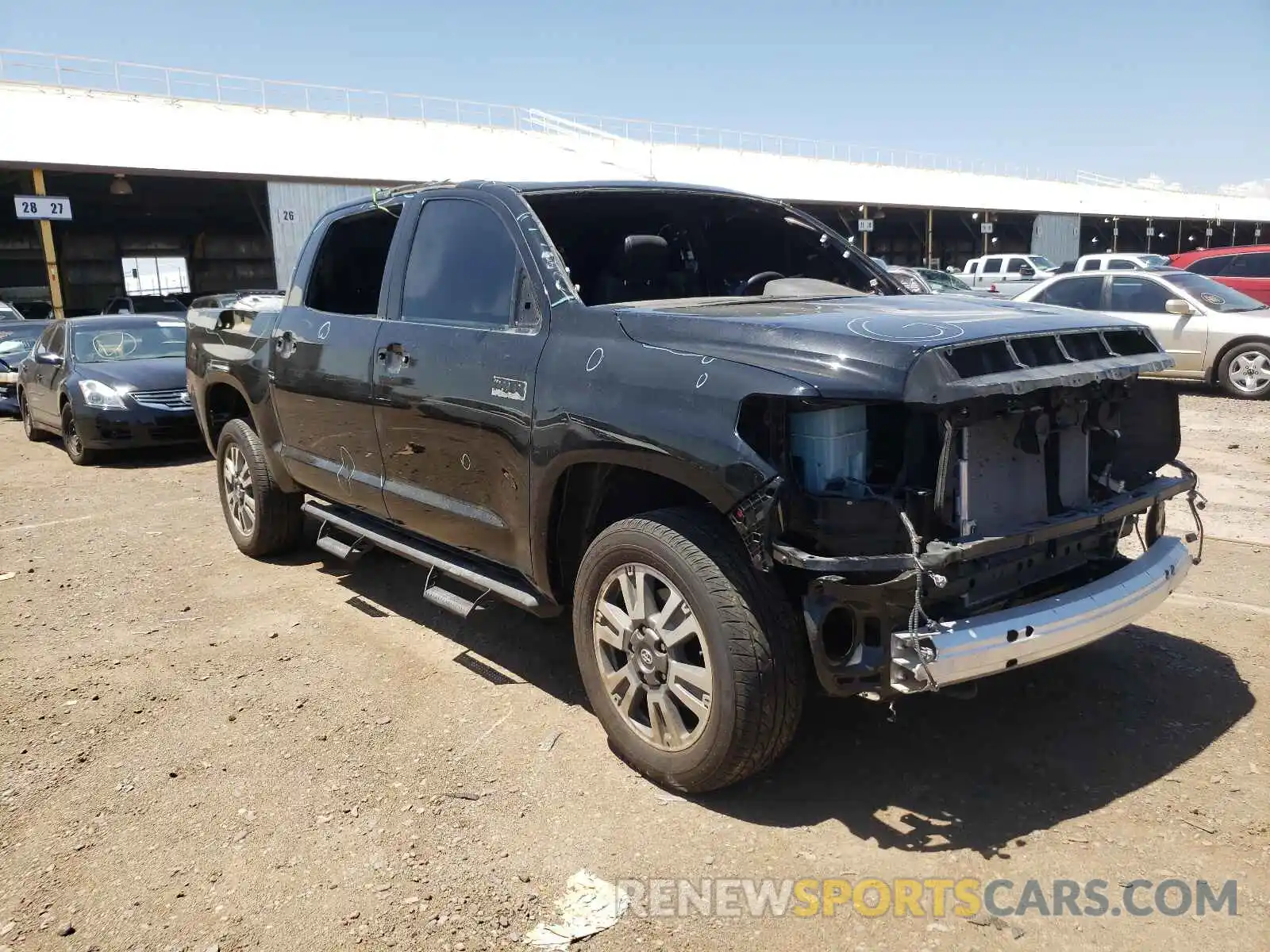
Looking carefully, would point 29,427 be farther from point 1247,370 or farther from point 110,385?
point 1247,370

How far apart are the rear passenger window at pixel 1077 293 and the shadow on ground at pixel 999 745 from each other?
30.8 feet

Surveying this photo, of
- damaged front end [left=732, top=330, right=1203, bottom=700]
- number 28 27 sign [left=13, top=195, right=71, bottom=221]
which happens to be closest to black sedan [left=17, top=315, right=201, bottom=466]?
damaged front end [left=732, top=330, right=1203, bottom=700]

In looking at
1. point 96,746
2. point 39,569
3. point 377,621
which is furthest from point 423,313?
point 39,569

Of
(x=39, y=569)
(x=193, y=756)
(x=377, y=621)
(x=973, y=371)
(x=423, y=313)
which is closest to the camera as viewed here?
(x=973, y=371)

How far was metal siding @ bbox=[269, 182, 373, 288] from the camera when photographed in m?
25.6

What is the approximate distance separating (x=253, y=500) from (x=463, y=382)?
8.92 ft

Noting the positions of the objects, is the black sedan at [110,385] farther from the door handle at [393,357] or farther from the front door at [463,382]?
the front door at [463,382]

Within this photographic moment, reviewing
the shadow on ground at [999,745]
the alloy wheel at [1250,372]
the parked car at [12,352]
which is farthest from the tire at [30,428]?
the alloy wheel at [1250,372]

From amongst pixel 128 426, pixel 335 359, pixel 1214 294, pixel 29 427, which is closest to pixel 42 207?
pixel 29 427

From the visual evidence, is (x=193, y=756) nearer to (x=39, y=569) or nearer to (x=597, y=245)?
(x=597, y=245)

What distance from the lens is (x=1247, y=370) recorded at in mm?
11531

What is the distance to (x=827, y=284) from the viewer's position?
4.35 m

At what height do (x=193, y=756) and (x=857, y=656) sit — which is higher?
(x=857, y=656)

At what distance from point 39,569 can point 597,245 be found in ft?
14.3
